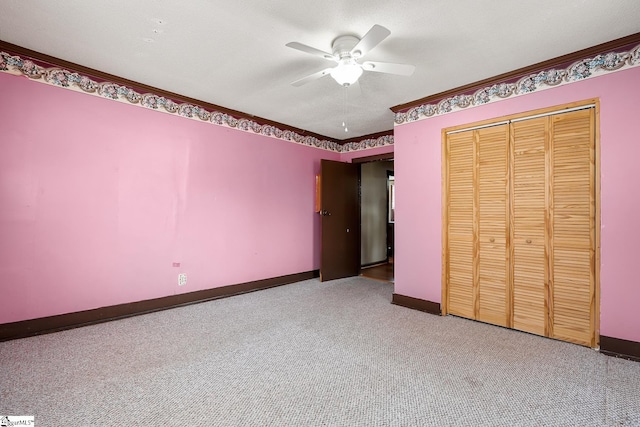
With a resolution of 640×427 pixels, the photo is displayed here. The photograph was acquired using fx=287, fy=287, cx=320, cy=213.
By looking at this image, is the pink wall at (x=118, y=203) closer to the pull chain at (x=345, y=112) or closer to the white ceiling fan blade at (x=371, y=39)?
the pull chain at (x=345, y=112)

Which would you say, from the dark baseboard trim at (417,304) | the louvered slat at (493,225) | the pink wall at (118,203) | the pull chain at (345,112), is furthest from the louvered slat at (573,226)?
the pink wall at (118,203)

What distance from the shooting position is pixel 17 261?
2578 mm

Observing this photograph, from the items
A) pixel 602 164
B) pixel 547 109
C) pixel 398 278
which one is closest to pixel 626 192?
pixel 602 164

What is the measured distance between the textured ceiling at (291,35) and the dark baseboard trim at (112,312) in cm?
247

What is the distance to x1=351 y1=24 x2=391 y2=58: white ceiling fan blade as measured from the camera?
177 centimetres

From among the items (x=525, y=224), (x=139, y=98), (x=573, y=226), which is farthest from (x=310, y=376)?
(x=139, y=98)

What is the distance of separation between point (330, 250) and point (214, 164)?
2.35 m

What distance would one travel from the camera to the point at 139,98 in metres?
3.25

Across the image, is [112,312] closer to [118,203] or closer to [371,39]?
[118,203]

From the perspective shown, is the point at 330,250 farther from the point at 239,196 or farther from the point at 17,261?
the point at 17,261

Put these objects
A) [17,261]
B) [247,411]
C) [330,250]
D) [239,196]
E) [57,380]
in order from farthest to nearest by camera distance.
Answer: [330,250] → [239,196] → [17,261] → [57,380] → [247,411]

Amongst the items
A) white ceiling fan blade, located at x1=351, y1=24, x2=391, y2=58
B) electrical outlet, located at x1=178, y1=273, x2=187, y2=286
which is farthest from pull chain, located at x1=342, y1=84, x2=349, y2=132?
electrical outlet, located at x1=178, y1=273, x2=187, y2=286

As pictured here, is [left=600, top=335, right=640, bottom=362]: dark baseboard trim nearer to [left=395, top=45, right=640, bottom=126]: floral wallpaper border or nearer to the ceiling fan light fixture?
[left=395, top=45, right=640, bottom=126]: floral wallpaper border

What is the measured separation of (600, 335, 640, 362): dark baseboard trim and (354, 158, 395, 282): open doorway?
132 inches
